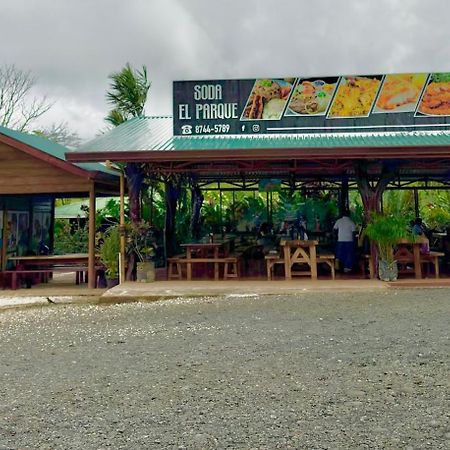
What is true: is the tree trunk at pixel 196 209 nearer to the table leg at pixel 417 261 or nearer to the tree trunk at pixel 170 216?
the tree trunk at pixel 170 216

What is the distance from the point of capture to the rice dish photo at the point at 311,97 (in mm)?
11688

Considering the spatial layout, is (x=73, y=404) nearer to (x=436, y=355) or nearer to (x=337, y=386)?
(x=337, y=386)

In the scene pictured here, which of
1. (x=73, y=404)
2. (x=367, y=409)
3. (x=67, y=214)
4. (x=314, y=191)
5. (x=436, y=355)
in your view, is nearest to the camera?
(x=367, y=409)

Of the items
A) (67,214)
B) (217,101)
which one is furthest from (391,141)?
(67,214)

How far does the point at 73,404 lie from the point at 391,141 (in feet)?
28.6

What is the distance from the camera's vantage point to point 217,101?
38.9 feet

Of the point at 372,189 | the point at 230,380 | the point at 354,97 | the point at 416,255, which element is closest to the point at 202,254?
the point at 372,189

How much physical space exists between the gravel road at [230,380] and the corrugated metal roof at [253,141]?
388 centimetres

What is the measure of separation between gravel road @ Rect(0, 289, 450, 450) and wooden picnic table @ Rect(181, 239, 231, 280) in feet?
10.9

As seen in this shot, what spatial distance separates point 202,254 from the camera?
38.2 ft

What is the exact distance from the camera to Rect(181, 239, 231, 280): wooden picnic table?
35.4 ft

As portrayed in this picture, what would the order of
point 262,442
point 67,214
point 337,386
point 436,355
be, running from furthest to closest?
point 67,214, point 436,355, point 337,386, point 262,442

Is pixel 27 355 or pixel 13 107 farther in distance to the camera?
pixel 13 107

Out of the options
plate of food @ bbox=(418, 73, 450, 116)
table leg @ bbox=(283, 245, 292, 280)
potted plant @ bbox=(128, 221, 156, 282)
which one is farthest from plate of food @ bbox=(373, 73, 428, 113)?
potted plant @ bbox=(128, 221, 156, 282)
